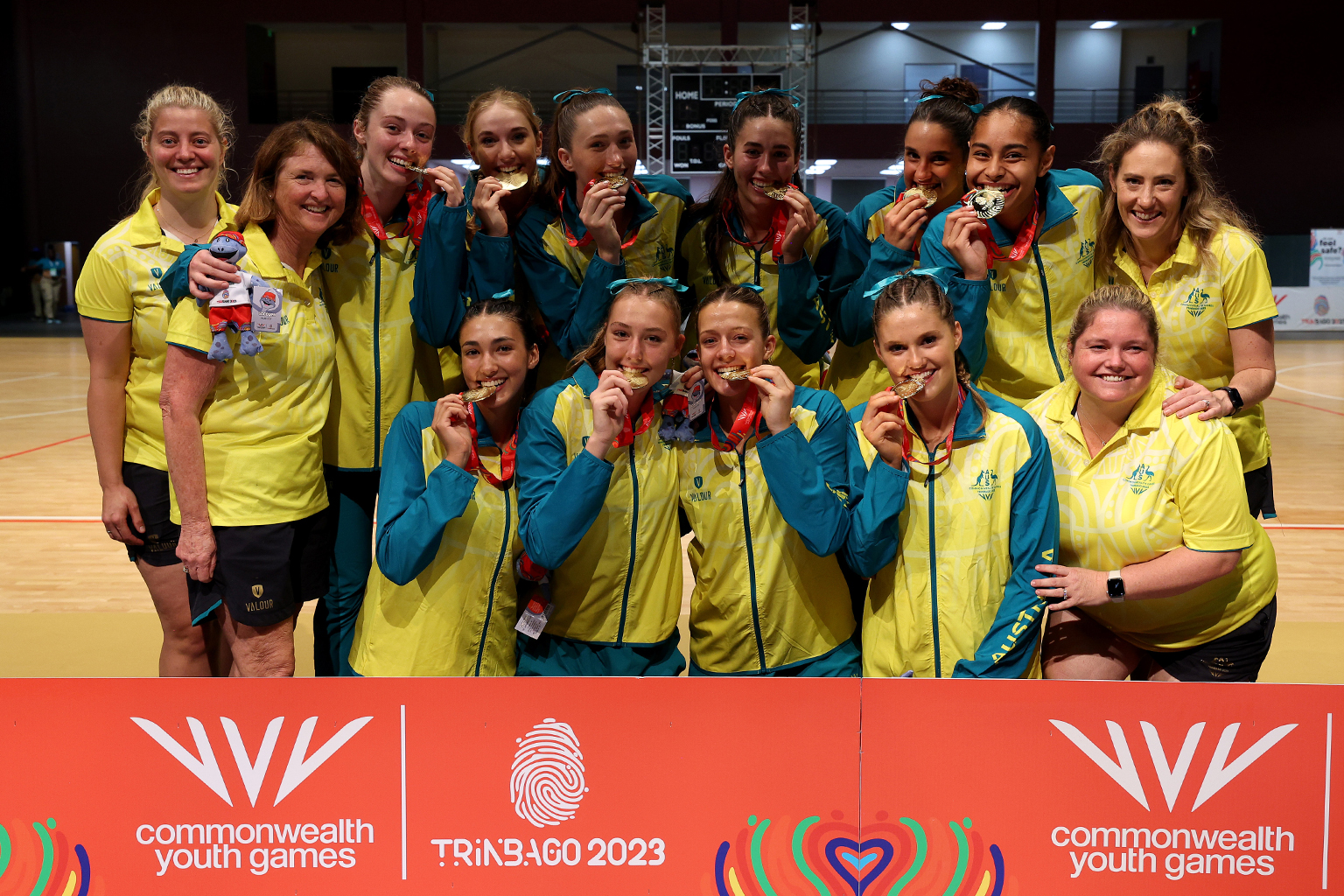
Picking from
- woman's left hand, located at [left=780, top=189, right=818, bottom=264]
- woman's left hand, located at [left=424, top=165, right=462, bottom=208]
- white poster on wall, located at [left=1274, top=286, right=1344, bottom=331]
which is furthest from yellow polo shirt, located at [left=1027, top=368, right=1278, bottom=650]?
white poster on wall, located at [left=1274, top=286, right=1344, bottom=331]

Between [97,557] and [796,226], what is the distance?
5.29 meters

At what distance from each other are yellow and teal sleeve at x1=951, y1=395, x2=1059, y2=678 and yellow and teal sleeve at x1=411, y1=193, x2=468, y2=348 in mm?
1774

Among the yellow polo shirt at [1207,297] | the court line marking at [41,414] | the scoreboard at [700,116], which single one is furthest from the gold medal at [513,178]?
the scoreboard at [700,116]

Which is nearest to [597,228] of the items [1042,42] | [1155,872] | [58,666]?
[1155,872]

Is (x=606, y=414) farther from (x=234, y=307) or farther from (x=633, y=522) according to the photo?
(x=234, y=307)

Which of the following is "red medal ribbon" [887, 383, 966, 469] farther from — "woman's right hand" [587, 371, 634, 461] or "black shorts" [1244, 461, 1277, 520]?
"black shorts" [1244, 461, 1277, 520]

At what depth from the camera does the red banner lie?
2.31 m

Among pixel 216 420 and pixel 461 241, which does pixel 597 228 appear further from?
pixel 216 420

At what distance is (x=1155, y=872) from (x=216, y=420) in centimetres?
269

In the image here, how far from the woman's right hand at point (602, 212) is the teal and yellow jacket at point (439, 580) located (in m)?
0.68

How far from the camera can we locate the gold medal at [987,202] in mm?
3205

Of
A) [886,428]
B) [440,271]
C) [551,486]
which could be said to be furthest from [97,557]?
[886,428]

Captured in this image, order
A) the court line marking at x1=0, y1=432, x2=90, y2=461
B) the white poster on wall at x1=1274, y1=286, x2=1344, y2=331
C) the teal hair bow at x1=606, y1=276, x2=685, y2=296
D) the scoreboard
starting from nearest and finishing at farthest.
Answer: the teal hair bow at x1=606, y1=276, x2=685, y2=296 → the court line marking at x1=0, y1=432, x2=90, y2=461 → the scoreboard → the white poster on wall at x1=1274, y1=286, x2=1344, y2=331

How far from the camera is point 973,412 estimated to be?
2.92 meters
